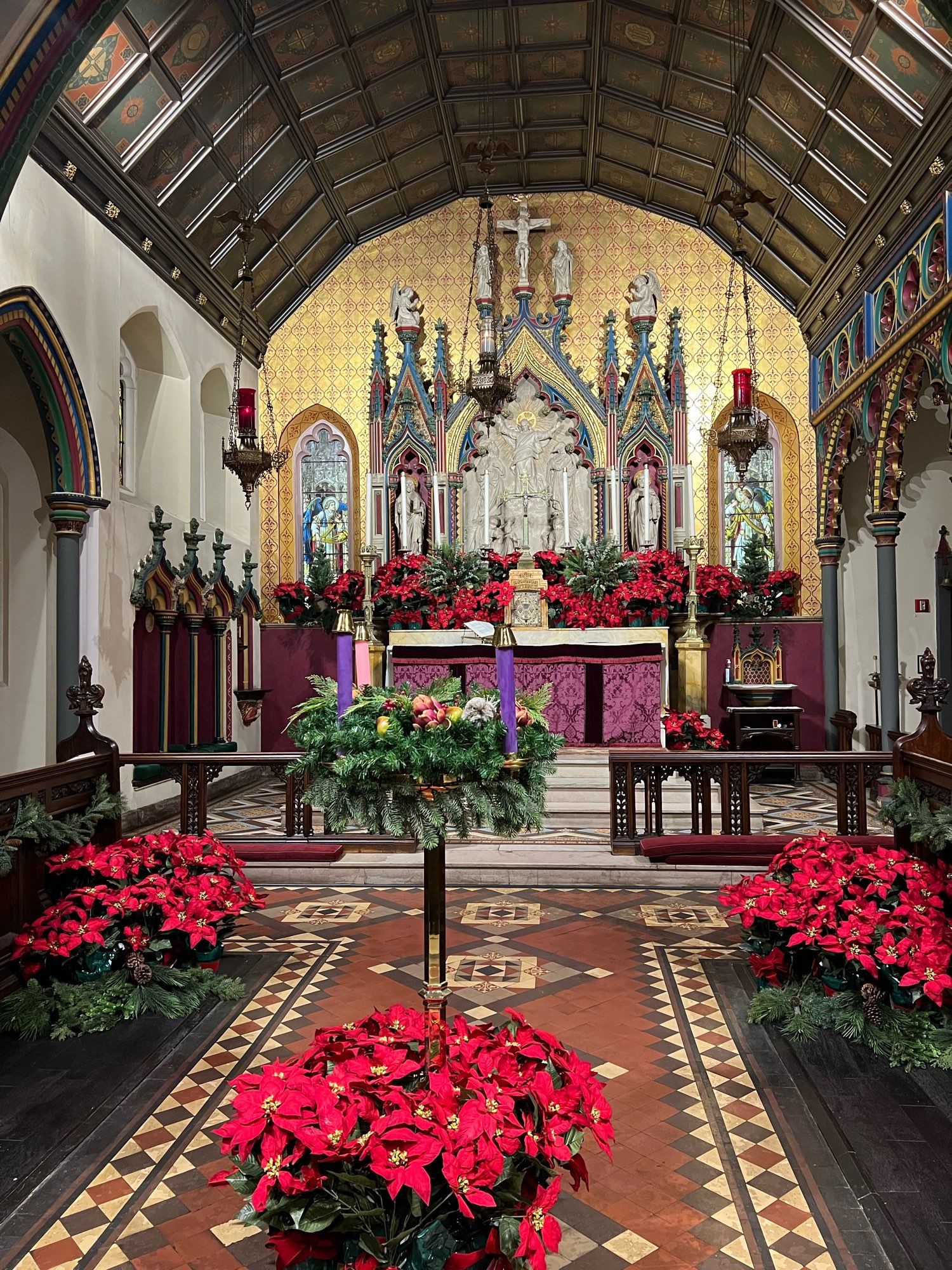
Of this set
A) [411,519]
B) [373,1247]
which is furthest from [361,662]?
[411,519]

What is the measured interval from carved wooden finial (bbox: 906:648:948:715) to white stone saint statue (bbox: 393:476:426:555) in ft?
26.8

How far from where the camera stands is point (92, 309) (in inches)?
328

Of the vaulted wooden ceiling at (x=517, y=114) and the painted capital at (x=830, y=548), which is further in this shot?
the painted capital at (x=830, y=548)

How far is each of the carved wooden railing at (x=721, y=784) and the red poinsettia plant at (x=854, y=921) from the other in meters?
1.65

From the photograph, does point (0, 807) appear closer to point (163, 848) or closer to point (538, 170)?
point (163, 848)

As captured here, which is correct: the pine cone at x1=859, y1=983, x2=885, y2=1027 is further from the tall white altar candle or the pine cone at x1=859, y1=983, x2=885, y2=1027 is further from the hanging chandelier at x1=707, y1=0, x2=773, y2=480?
the tall white altar candle

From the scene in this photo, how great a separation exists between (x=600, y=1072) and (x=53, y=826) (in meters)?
2.99

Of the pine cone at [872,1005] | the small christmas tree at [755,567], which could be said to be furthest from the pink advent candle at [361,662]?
the small christmas tree at [755,567]

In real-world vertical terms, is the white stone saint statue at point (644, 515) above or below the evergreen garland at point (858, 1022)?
above

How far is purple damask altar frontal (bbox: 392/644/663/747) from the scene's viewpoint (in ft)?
33.4

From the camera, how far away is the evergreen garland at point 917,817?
439 centimetres

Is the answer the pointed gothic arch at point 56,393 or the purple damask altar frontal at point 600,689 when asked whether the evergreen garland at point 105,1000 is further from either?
the purple damask altar frontal at point 600,689

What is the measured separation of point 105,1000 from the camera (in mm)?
4395

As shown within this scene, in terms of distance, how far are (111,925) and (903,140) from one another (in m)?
8.66
